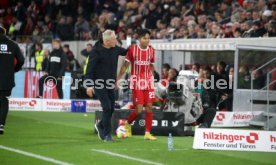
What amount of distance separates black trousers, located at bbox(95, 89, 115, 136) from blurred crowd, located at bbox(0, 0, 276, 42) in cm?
862

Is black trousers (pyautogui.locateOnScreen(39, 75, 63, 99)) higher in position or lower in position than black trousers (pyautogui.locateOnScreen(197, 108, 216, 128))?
higher

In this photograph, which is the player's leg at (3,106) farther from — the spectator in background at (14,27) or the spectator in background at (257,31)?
the spectator in background at (14,27)

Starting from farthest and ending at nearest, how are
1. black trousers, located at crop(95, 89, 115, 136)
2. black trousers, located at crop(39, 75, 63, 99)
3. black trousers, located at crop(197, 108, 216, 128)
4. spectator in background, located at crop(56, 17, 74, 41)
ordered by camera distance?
1. spectator in background, located at crop(56, 17, 74, 41)
2. black trousers, located at crop(39, 75, 63, 99)
3. black trousers, located at crop(197, 108, 216, 128)
4. black trousers, located at crop(95, 89, 115, 136)

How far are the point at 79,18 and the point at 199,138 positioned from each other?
20.8 m

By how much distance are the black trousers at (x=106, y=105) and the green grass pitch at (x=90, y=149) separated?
12.6 inches

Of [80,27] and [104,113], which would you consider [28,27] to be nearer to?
[80,27]

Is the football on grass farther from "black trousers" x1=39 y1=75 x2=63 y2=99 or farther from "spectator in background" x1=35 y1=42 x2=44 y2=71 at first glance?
"spectator in background" x1=35 y1=42 x2=44 y2=71

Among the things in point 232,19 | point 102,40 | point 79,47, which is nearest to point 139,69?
point 102,40

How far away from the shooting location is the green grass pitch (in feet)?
39.5

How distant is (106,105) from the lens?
14.8 meters

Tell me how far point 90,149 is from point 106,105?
1499 mm

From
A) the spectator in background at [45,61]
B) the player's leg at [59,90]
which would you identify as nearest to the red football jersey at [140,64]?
the player's leg at [59,90]

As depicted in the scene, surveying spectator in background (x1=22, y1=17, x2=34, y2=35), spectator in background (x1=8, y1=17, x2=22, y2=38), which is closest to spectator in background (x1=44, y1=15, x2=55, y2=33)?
spectator in background (x1=22, y1=17, x2=34, y2=35)

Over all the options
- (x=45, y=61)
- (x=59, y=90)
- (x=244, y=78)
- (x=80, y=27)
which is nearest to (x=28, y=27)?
(x=80, y=27)
